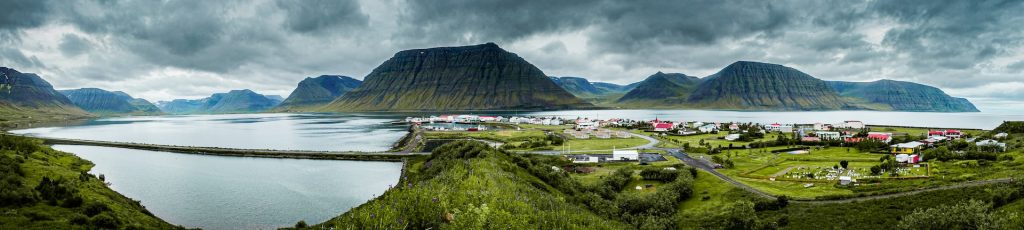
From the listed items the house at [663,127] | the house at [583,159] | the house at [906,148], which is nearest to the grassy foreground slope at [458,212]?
the house at [583,159]

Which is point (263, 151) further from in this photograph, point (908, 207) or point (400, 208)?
point (908, 207)

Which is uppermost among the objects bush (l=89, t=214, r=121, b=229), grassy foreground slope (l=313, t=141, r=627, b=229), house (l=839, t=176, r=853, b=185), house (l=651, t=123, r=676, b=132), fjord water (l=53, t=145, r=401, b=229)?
house (l=651, t=123, r=676, b=132)

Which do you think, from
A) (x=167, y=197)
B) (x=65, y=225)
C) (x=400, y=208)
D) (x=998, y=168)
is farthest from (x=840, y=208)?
(x=167, y=197)

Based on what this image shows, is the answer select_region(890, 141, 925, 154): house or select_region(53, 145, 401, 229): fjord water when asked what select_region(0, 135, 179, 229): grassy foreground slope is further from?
select_region(890, 141, 925, 154): house

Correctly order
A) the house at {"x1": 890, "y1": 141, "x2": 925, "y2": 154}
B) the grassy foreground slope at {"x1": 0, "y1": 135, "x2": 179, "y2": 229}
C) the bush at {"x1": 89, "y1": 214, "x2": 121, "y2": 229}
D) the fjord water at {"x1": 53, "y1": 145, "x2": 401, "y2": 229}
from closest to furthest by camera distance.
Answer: the grassy foreground slope at {"x1": 0, "y1": 135, "x2": 179, "y2": 229}, the bush at {"x1": 89, "y1": 214, "x2": 121, "y2": 229}, the fjord water at {"x1": 53, "y1": 145, "x2": 401, "y2": 229}, the house at {"x1": 890, "y1": 141, "x2": 925, "y2": 154}

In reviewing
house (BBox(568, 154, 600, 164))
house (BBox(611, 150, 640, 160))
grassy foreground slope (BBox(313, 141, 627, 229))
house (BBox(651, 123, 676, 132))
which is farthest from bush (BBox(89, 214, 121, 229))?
house (BBox(651, 123, 676, 132))

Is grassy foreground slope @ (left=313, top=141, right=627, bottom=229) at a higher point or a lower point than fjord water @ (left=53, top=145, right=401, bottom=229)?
higher

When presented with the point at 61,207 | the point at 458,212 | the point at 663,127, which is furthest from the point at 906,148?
the point at 61,207
